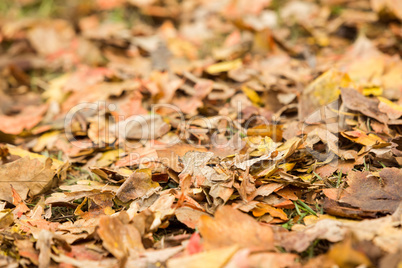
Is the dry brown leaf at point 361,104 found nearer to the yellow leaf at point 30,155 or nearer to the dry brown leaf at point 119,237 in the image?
the dry brown leaf at point 119,237

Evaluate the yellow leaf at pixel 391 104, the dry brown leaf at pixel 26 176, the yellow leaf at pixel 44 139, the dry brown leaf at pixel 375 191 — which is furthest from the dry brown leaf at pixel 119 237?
the yellow leaf at pixel 391 104

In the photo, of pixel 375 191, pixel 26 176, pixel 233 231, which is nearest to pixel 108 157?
pixel 26 176

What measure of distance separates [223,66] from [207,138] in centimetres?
77

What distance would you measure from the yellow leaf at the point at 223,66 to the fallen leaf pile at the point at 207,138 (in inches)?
0.8

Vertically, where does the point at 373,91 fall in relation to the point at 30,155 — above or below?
above

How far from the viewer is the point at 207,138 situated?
5.90ft

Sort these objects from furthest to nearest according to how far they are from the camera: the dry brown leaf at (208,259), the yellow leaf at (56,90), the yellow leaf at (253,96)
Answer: the yellow leaf at (56,90)
the yellow leaf at (253,96)
the dry brown leaf at (208,259)

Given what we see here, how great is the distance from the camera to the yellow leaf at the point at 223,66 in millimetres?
2336

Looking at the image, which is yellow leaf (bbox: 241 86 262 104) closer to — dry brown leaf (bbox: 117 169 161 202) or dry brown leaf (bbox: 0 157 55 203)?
dry brown leaf (bbox: 117 169 161 202)

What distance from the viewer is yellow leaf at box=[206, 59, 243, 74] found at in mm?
2336

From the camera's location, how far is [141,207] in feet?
4.60

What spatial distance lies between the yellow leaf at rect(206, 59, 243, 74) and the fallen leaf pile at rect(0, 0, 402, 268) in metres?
0.02

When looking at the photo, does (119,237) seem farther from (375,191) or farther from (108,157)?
(375,191)

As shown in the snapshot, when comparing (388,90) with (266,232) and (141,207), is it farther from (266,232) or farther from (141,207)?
(141,207)
